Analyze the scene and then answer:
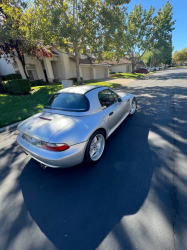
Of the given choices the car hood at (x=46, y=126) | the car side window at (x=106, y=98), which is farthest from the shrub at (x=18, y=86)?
the car side window at (x=106, y=98)

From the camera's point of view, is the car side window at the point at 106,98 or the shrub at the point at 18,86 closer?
the car side window at the point at 106,98

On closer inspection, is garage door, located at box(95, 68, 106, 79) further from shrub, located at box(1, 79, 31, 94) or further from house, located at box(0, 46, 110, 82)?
shrub, located at box(1, 79, 31, 94)

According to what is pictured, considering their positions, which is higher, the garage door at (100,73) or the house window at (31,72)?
the house window at (31,72)

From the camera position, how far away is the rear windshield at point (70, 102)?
2677 mm

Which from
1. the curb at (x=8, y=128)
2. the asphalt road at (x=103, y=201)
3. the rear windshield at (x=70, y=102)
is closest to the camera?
the asphalt road at (x=103, y=201)

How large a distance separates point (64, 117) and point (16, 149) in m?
1.94

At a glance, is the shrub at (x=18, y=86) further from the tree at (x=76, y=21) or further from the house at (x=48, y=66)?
the house at (x=48, y=66)

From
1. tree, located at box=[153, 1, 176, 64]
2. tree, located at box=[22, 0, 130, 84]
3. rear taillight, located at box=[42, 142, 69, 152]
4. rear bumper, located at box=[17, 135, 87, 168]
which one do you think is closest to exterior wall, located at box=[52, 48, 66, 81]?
tree, located at box=[22, 0, 130, 84]

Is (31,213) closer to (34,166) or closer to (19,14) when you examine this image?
(34,166)

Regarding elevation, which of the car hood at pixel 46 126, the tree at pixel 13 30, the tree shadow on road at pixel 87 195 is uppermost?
the tree at pixel 13 30

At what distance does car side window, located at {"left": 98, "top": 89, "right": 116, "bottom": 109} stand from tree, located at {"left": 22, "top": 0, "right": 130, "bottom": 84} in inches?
345

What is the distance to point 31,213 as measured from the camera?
5.92 feet

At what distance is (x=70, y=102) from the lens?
9.39ft

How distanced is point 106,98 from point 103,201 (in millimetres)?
2614
